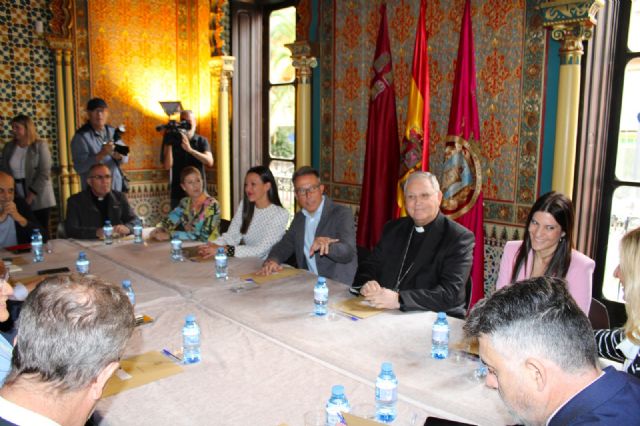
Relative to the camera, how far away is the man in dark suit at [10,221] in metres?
4.09

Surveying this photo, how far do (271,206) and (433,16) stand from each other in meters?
2.19

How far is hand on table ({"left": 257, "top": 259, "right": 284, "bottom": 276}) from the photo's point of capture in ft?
10.7

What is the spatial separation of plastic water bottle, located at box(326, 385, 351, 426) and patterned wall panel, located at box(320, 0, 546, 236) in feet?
10.0

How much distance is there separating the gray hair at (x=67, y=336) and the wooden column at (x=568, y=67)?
3.52 metres

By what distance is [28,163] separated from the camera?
18.6 ft

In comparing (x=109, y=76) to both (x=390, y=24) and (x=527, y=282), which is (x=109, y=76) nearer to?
(x=390, y=24)

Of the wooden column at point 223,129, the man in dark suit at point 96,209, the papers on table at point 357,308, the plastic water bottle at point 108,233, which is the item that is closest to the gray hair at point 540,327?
the papers on table at point 357,308

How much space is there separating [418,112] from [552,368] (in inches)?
136

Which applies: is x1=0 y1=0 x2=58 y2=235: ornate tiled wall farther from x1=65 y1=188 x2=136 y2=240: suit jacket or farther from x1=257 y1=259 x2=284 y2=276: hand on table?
x1=257 y1=259 x2=284 y2=276: hand on table

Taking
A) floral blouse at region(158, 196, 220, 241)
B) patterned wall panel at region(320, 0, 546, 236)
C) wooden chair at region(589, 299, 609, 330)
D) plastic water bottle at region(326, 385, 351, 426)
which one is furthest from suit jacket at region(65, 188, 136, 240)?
wooden chair at region(589, 299, 609, 330)

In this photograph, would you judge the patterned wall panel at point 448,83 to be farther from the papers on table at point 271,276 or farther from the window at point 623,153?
the papers on table at point 271,276

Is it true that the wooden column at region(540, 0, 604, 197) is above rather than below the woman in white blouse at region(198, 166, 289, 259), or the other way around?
above

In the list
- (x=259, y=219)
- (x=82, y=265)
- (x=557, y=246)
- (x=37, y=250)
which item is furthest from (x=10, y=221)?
(x=557, y=246)

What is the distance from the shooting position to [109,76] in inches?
261
